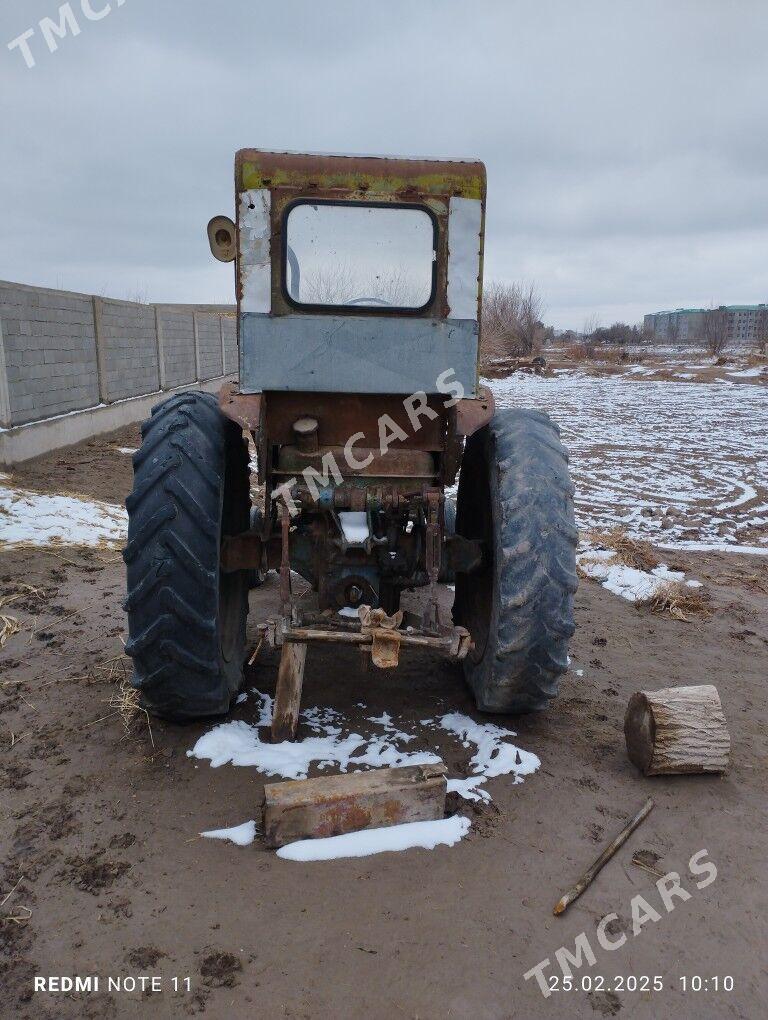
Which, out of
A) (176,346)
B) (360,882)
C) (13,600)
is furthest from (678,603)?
(176,346)

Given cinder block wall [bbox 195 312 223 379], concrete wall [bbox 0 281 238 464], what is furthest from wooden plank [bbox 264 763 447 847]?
cinder block wall [bbox 195 312 223 379]

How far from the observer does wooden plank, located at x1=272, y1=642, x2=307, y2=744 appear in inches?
124

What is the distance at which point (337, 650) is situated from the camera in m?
4.16

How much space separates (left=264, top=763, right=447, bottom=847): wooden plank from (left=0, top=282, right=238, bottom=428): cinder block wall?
7.17 meters

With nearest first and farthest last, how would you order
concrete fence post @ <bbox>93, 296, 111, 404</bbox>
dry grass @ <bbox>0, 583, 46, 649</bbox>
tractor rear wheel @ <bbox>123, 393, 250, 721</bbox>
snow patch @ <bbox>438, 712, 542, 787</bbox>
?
1. tractor rear wheel @ <bbox>123, 393, 250, 721</bbox>
2. snow patch @ <bbox>438, 712, 542, 787</bbox>
3. dry grass @ <bbox>0, 583, 46, 649</bbox>
4. concrete fence post @ <bbox>93, 296, 111, 404</bbox>

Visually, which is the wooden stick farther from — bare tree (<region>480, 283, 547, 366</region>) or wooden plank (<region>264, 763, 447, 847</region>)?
bare tree (<region>480, 283, 547, 366</region>)

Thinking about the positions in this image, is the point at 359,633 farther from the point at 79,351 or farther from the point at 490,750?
the point at 79,351

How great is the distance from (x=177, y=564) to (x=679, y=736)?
208cm

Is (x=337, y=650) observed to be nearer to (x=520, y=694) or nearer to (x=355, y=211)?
(x=520, y=694)

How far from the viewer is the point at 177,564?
9.36ft

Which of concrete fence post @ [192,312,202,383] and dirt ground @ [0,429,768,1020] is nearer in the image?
dirt ground @ [0,429,768,1020]

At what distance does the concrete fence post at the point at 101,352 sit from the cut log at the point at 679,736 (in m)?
10.4

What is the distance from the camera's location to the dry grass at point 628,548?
5758 millimetres

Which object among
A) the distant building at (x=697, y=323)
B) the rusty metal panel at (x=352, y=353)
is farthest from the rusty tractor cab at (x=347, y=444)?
the distant building at (x=697, y=323)
